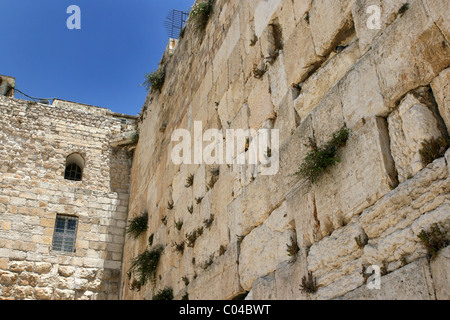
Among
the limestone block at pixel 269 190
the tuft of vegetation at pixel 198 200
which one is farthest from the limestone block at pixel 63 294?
the limestone block at pixel 269 190

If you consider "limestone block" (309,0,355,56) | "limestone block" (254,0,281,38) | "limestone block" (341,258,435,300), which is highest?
"limestone block" (254,0,281,38)

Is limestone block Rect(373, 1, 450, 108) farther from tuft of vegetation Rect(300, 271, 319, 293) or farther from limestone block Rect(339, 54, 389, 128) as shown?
tuft of vegetation Rect(300, 271, 319, 293)

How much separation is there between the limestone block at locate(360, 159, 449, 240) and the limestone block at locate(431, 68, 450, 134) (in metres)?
0.27

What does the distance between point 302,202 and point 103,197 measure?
789 centimetres

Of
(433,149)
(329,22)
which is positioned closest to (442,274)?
(433,149)

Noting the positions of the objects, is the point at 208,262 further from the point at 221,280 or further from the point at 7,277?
the point at 7,277

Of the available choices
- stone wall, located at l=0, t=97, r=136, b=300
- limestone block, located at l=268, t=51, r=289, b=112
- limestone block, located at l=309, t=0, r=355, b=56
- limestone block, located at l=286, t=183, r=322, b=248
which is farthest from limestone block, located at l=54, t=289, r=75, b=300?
limestone block, located at l=309, t=0, r=355, b=56

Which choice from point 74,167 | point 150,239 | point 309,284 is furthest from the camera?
point 74,167

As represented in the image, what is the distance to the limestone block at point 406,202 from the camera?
2.71 meters

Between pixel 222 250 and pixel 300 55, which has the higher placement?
pixel 300 55

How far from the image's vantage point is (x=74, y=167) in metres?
11.6

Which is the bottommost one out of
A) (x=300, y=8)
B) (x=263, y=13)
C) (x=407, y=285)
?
(x=407, y=285)

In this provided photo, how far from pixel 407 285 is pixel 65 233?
8648 millimetres

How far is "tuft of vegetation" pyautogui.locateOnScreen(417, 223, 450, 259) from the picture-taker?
261 cm
